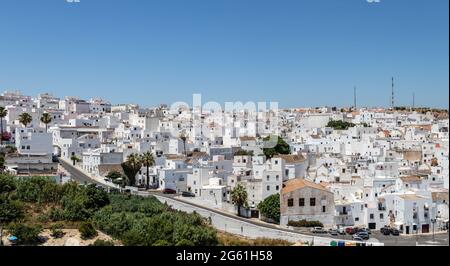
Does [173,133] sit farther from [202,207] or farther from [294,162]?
[202,207]

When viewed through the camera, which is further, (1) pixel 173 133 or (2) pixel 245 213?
(1) pixel 173 133

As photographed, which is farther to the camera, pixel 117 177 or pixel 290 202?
pixel 117 177

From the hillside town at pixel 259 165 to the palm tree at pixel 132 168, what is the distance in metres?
0.03

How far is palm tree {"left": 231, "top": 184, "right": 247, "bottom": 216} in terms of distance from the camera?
42.4ft

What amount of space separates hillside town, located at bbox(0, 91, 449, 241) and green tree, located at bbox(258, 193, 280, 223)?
34 mm

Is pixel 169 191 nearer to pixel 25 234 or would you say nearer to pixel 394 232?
pixel 394 232

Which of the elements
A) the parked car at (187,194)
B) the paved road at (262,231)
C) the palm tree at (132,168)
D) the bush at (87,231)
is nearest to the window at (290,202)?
the paved road at (262,231)

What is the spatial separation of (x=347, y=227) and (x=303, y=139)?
1134 centimetres

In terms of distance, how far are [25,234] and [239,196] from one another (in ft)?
18.5

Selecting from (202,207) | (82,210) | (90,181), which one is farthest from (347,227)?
(90,181)

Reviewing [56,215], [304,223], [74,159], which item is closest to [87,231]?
[56,215]

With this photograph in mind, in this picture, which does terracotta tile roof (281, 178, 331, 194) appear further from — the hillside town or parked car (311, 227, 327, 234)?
parked car (311, 227, 327, 234)

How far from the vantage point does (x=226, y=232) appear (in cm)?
1134

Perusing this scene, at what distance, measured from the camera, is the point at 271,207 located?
490 inches
